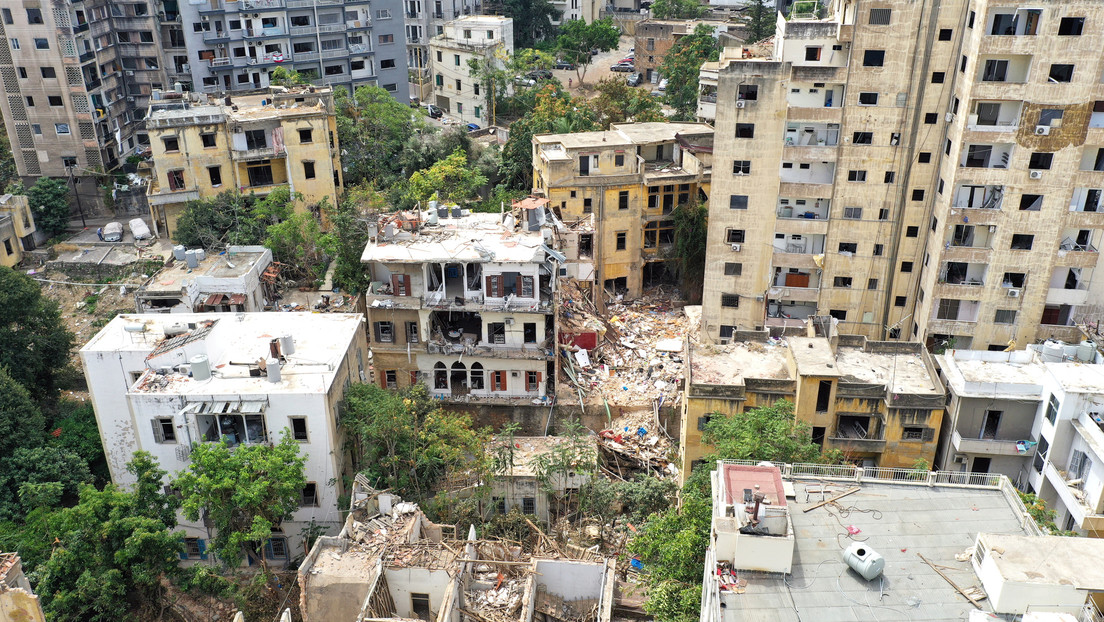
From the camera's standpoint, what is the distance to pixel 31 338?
41.9 meters

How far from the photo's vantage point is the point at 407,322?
134 ft

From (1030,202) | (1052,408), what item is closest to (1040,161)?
(1030,202)

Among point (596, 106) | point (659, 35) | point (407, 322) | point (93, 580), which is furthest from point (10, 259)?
point (659, 35)

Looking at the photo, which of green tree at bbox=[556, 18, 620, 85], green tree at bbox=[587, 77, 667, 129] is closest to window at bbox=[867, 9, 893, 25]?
green tree at bbox=[587, 77, 667, 129]

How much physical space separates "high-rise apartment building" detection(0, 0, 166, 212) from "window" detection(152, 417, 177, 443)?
36541mm

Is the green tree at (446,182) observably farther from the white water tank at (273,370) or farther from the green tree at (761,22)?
the green tree at (761,22)

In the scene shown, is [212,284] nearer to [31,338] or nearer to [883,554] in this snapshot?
[31,338]

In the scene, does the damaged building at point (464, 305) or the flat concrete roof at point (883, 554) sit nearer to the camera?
the flat concrete roof at point (883, 554)

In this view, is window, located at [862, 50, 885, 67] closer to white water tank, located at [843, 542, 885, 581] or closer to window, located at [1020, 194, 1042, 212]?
window, located at [1020, 194, 1042, 212]

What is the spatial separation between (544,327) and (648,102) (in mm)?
32852

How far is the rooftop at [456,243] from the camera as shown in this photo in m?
39.1

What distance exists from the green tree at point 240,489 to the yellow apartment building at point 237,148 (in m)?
25.0

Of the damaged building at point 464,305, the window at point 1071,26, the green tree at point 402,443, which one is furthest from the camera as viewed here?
the damaged building at point 464,305

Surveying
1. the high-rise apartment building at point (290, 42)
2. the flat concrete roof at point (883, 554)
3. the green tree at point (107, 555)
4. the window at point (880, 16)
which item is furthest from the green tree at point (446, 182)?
the flat concrete roof at point (883, 554)
